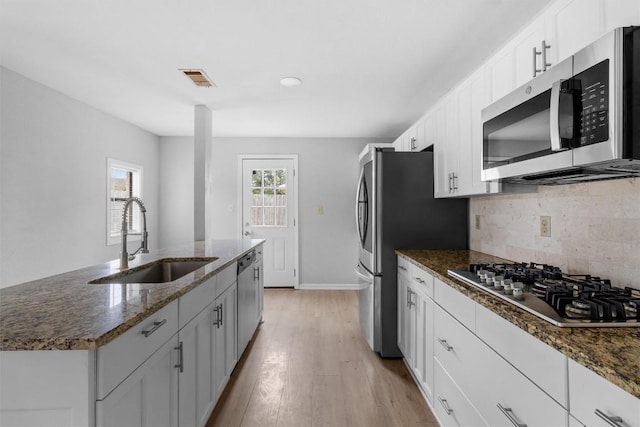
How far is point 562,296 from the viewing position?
45.3 inches

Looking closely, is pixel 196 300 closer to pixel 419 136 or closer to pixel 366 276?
pixel 366 276

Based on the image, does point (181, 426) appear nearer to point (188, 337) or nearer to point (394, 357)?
point (188, 337)

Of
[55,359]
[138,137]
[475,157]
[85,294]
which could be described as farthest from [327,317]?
[138,137]

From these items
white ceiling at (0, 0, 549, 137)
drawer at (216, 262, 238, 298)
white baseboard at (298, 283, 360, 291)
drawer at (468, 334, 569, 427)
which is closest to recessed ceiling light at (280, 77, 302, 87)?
white ceiling at (0, 0, 549, 137)

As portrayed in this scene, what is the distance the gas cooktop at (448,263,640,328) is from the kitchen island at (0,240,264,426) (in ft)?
4.22

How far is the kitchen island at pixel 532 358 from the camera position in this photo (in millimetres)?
760

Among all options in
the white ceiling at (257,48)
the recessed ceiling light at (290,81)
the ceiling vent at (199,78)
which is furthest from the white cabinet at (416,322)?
the ceiling vent at (199,78)

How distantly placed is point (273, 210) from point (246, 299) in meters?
2.63

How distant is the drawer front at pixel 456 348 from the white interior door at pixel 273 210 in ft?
11.7

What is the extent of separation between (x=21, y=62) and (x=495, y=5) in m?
3.44

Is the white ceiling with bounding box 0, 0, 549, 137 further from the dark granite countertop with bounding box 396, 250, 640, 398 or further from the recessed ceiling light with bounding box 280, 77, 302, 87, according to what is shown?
the dark granite countertop with bounding box 396, 250, 640, 398

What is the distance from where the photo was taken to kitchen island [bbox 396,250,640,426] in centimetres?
76

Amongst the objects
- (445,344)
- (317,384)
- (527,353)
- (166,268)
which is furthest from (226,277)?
(527,353)

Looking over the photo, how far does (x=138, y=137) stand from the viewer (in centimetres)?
482
